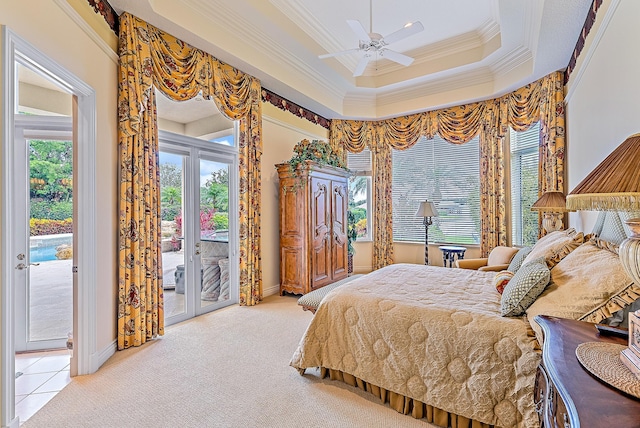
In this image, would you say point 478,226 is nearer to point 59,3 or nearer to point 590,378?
point 590,378

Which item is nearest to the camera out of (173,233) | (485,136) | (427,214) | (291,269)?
(173,233)

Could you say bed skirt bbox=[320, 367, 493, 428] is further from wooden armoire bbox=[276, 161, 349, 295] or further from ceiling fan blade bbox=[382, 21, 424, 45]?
ceiling fan blade bbox=[382, 21, 424, 45]

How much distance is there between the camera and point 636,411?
744mm

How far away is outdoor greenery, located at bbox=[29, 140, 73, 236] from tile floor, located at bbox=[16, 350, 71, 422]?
1.12 m

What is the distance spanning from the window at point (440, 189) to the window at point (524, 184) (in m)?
0.55

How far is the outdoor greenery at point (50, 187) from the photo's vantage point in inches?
109

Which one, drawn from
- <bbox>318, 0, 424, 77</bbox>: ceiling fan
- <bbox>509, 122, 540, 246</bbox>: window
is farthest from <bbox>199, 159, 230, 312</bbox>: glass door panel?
<bbox>509, 122, 540, 246</bbox>: window

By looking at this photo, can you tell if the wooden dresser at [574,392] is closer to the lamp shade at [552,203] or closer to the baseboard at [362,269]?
the lamp shade at [552,203]

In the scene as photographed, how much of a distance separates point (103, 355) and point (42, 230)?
4.37 ft

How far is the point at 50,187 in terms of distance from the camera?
2.82 meters

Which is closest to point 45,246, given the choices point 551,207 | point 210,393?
point 210,393

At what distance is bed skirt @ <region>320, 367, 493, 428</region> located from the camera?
1.76m

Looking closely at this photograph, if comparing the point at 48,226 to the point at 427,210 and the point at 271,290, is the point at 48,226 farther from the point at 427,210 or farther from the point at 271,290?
the point at 427,210

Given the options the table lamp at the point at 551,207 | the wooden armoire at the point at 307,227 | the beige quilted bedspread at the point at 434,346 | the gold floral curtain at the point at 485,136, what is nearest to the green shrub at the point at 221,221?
the wooden armoire at the point at 307,227
